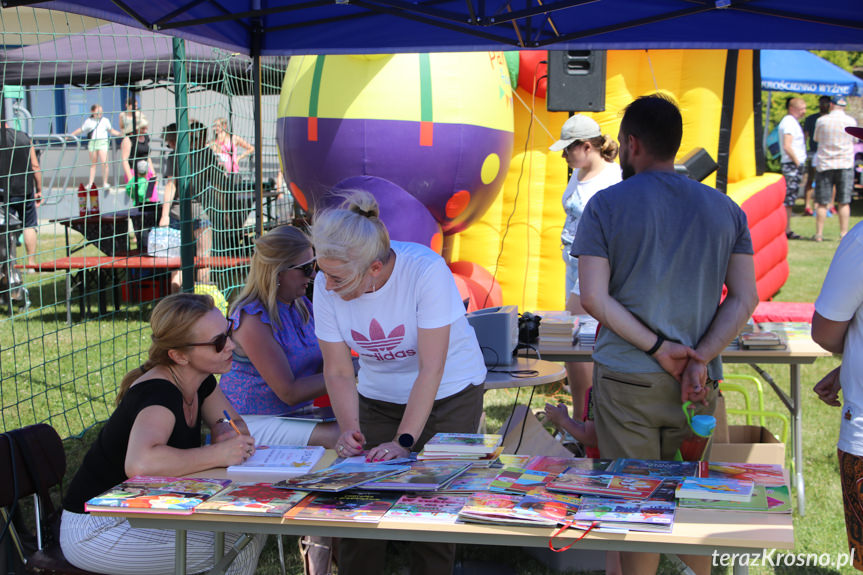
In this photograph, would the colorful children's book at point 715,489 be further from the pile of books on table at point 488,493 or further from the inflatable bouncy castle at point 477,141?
the inflatable bouncy castle at point 477,141

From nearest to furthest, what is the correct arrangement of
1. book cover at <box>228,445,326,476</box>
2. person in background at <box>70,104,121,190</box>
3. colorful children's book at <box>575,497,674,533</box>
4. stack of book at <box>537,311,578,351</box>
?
1. colorful children's book at <box>575,497,674,533</box>
2. book cover at <box>228,445,326,476</box>
3. stack of book at <box>537,311,578,351</box>
4. person in background at <box>70,104,121,190</box>

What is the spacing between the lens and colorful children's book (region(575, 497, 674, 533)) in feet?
6.09

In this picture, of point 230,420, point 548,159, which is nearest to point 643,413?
point 230,420

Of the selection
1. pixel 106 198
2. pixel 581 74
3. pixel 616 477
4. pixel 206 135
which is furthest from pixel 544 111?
pixel 106 198

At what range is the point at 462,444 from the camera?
2.44m

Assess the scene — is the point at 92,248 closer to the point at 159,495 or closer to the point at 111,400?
the point at 111,400

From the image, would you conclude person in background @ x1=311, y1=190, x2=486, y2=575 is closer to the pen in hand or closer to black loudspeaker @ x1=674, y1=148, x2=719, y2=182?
the pen in hand

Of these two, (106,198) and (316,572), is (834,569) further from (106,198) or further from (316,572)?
(106,198)

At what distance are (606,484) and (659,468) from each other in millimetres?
234

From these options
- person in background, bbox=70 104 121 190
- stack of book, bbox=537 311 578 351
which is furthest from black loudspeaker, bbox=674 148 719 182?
person in background, bbox=70 104 121 190

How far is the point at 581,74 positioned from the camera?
18.6 feet

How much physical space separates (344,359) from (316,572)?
0.93m

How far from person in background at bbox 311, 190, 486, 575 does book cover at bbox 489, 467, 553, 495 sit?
0.36 metres
